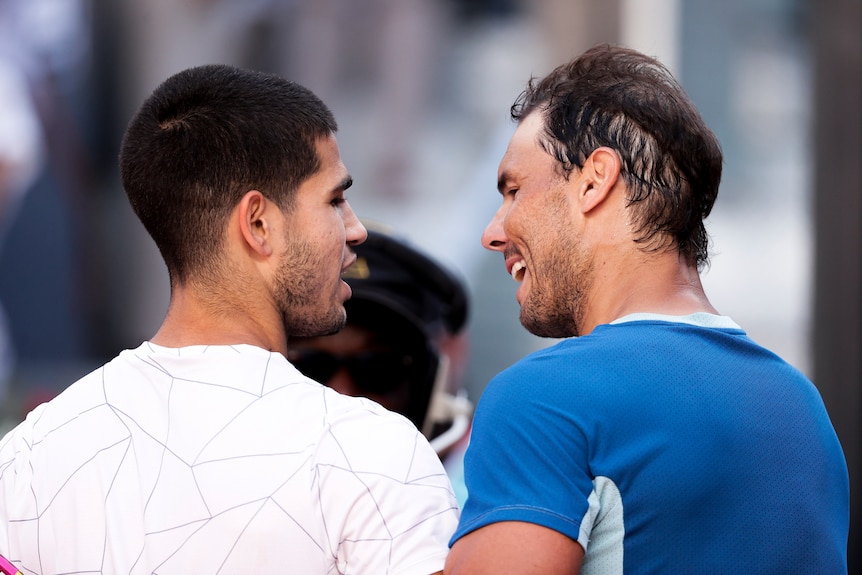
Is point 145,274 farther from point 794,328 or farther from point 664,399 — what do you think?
point 664,399

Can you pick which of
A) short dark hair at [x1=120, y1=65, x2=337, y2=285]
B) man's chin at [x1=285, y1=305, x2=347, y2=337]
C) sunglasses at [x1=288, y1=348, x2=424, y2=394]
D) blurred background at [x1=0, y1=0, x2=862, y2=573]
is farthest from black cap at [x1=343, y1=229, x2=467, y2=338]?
blurred background at [x1=0, y1=0, x2=862, y2=573]

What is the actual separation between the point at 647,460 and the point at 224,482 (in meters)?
0.58

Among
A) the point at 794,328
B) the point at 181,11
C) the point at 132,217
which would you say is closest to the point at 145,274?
the point at 132,217

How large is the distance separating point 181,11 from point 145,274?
4.75ft

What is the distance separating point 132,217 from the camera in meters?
Result: 5.73

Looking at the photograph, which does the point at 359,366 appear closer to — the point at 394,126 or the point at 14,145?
the point at 394,126

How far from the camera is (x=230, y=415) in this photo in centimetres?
151

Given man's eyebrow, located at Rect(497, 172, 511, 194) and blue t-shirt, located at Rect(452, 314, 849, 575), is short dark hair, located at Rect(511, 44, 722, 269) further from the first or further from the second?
blue t-shirt, located at Rect(452, 314, 849, 575)

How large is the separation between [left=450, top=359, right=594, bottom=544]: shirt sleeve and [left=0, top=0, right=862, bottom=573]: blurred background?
3643 mm

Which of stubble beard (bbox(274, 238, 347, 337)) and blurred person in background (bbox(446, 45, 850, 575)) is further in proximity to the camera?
stubble beard (bbox(274, 238, 347, 337))

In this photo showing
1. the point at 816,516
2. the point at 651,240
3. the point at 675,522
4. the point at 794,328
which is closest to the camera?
the point at 675,522

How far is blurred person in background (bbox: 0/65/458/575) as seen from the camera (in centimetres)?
146

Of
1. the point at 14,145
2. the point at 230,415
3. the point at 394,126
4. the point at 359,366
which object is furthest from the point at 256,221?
the point at 14,145

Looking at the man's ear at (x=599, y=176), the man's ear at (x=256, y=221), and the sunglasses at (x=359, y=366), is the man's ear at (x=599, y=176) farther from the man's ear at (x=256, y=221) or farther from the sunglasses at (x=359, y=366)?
the sunglasses at (x=359, y=366)
